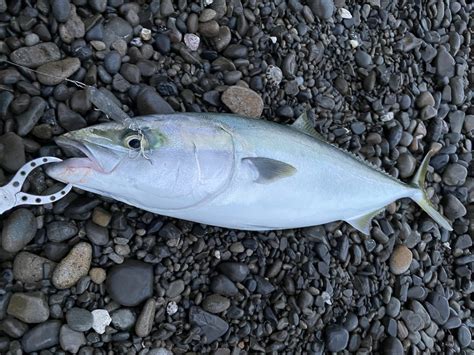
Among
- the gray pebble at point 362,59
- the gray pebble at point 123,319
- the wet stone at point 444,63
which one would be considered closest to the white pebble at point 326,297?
the gray pebble at point 123,319

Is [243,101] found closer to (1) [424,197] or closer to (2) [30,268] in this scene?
(1) [424,197]

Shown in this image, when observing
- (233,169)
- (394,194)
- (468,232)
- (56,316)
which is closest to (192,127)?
(233,169)

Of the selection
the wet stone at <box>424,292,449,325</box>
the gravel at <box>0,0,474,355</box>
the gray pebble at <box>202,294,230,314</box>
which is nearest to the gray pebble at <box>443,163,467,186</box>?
the gravel at <box>0,0,474,355</box>

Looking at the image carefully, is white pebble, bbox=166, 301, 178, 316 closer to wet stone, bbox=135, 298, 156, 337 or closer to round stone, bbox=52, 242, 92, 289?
wet stone, bbox=135, 298, 156, 337

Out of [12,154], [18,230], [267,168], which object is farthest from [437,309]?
[12,154]

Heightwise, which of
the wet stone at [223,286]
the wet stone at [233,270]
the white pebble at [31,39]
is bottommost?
the wet stone at [223,286]

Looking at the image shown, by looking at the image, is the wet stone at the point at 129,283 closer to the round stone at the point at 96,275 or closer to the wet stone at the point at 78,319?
the round stone at the point at 96,275
